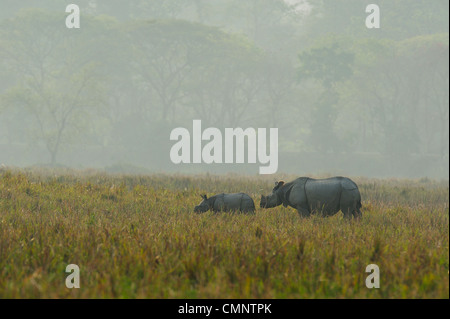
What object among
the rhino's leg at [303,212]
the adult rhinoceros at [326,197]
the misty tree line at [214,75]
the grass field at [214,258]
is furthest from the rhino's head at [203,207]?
the misty tree line at [214,75]

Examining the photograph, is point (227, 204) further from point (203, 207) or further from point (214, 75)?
point (214, 75)

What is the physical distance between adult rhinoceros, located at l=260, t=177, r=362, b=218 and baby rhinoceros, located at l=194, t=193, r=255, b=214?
0.95 m

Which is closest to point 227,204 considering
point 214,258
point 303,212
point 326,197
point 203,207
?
point 203,207

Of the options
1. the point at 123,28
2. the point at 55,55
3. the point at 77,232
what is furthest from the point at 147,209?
the point at 55,55

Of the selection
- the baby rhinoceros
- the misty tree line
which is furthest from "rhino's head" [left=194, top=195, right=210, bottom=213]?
the misty tree line

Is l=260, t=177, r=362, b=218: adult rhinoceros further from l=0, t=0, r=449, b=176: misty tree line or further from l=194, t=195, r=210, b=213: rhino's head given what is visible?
l=0, t=0, r=449, b=176: misty tree line

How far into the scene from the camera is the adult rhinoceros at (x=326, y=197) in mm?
9609

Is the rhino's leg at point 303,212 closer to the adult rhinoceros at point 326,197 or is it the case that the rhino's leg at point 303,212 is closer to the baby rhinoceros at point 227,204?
the adult rhinoceros at point 326,197

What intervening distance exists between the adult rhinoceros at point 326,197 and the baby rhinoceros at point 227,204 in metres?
0.95

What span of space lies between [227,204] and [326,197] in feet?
7.03

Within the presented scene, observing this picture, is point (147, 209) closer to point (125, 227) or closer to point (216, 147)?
point (125, 227)

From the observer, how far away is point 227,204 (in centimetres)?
1055

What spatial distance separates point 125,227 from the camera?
303 inches
